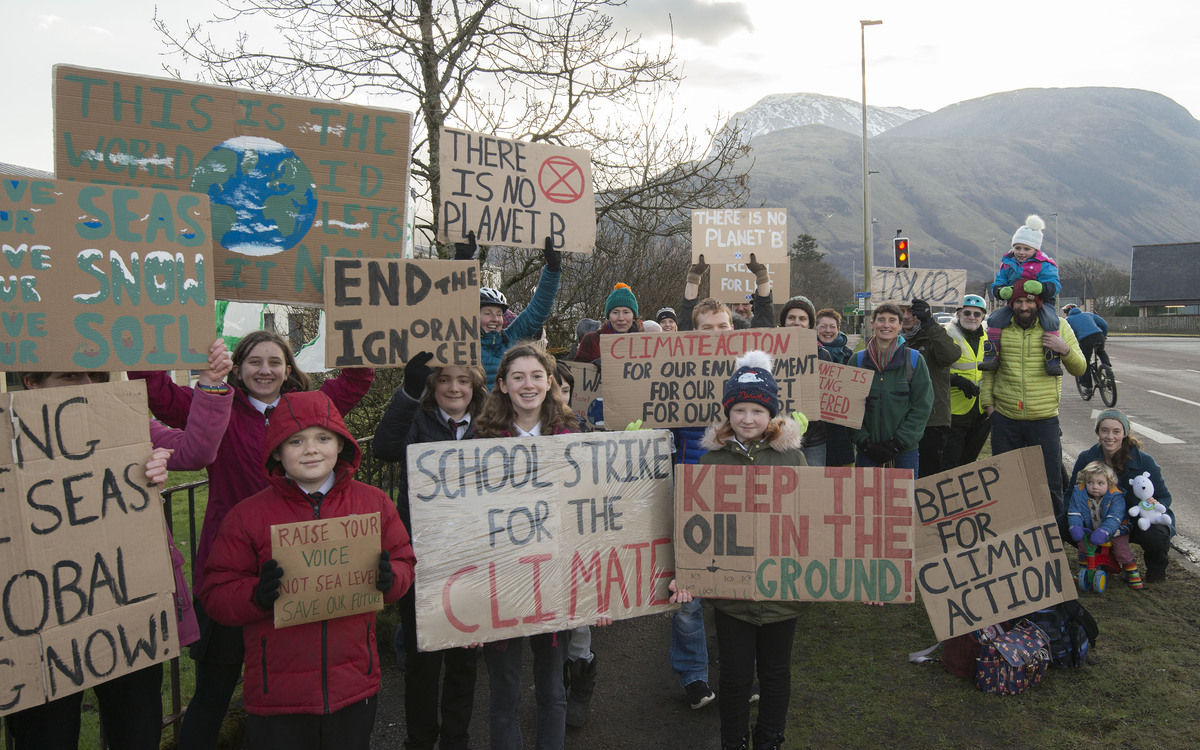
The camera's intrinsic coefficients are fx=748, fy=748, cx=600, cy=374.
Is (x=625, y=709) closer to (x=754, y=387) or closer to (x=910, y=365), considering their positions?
(x=754, y=387)

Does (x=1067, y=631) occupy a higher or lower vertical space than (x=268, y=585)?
lower

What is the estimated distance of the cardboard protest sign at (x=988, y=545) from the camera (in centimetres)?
Answer: 400

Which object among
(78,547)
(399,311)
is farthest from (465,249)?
(78,547)

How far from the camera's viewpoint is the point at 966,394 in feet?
22.6

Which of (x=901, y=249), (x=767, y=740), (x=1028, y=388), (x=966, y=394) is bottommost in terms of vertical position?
(x=767, y=740)

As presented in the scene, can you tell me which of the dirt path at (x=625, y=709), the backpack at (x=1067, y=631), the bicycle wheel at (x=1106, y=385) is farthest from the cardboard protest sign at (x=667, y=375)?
the bicycle wheel at (x=1106, y=385)

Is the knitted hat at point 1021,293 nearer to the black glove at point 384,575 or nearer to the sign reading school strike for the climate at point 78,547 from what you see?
the black glove at point 384,575

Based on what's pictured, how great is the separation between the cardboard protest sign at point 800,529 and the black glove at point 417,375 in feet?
4.22

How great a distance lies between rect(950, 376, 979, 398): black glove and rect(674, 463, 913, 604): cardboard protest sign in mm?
4044

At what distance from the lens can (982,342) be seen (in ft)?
22.7

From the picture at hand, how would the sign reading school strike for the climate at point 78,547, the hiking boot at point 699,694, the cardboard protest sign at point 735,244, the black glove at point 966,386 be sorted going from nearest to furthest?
the sign reading school strike for the climate at point 78,547
the hiking boot at point 699,694
the black glove at point 966,386
the cardboard protest sign at point 735,244

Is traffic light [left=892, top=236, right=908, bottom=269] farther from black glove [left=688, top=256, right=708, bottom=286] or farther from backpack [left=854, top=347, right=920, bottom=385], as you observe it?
black glove [left=688, top=256, right=708, bottom=286]

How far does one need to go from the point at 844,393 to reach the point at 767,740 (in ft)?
8.77

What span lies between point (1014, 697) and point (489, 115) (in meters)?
7.99
